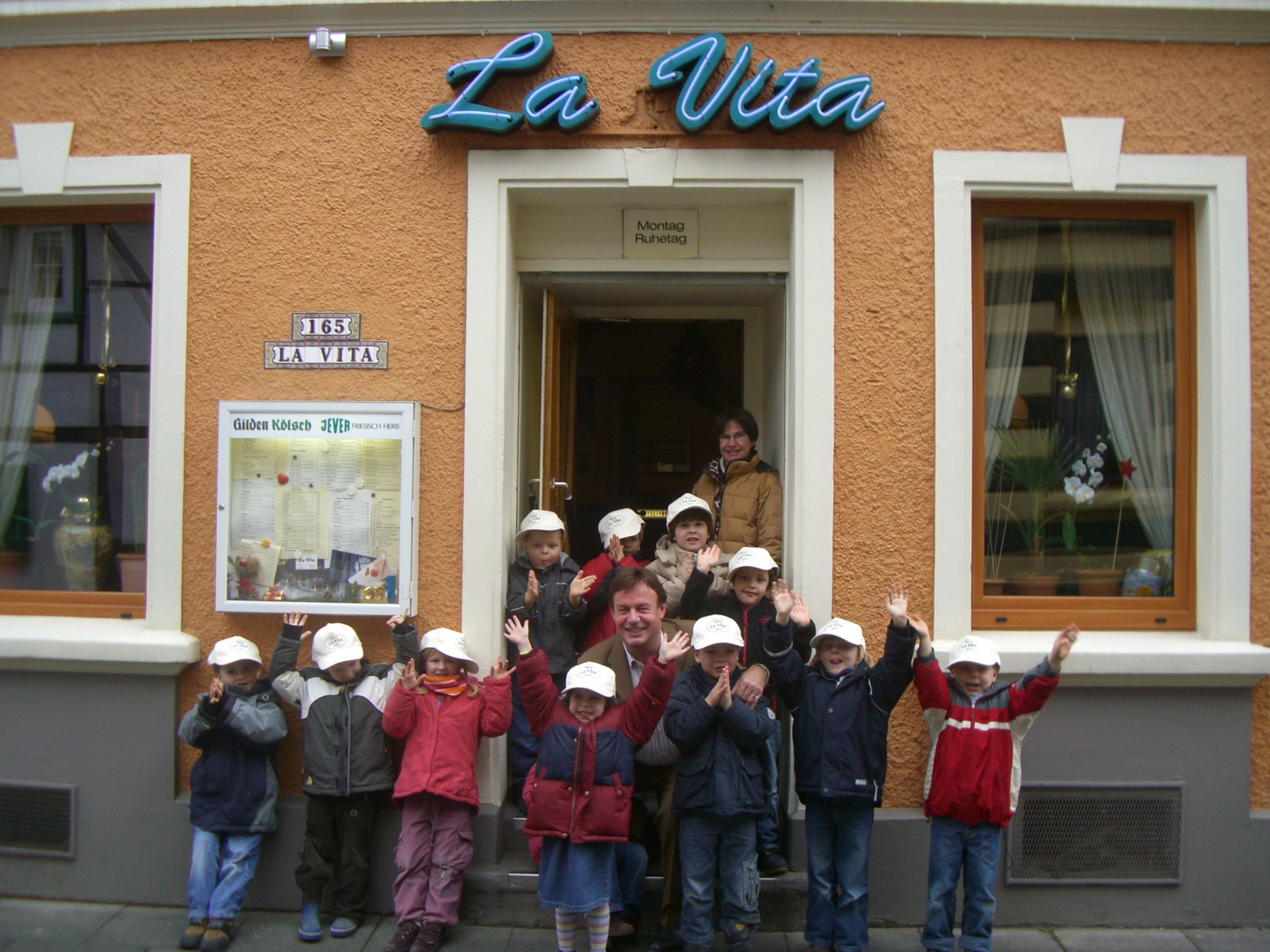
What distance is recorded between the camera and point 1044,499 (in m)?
4.53

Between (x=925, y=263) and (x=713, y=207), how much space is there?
1.09 metres

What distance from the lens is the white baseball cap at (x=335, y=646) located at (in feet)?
13.0

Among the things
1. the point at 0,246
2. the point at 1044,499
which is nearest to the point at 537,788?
the point at 1044,499

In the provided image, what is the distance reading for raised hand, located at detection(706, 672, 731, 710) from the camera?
11.2 ft

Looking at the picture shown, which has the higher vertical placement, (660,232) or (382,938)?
(660,232)

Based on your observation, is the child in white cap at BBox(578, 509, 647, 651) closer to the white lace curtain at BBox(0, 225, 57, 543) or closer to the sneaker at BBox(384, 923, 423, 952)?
the sneaker at BBox(384, 923, 423, 952)

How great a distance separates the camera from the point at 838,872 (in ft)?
12.2

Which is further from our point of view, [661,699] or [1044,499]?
[1044,499]

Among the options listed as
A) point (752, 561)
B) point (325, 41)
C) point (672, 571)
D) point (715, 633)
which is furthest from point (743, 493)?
point (325, 41)

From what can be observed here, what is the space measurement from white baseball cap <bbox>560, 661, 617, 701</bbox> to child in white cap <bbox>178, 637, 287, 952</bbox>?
142 centimetres

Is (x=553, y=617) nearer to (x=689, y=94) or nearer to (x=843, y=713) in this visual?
(x=843, y=713)

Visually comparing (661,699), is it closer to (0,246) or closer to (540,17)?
(540,17)

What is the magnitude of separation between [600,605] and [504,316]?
4.71 ft

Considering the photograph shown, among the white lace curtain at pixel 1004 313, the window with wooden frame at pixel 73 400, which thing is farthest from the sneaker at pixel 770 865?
the window with wooden frame at pixel 73 400
